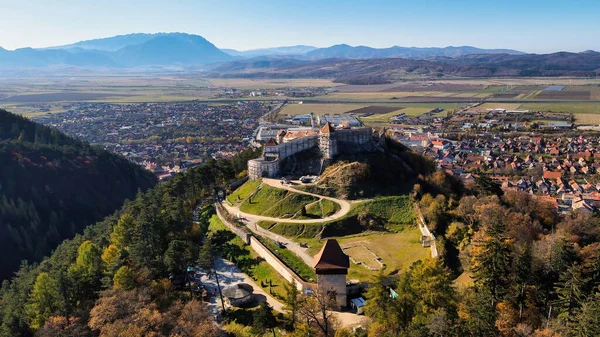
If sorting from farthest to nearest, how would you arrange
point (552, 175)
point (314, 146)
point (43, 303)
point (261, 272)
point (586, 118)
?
point (586, 118), point (552, 175), point (314, 146), point (261, 272), point (43, 303)

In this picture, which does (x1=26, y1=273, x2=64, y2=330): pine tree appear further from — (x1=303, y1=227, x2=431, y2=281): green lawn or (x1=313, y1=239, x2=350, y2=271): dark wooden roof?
(x1=303, y1=227, x2=431, y2=281): green lawn

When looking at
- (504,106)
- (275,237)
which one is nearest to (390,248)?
(275,237)

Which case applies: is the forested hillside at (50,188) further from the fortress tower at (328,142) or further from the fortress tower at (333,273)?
the fortress tower at (333,273)


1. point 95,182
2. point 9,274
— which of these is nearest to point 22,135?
point 95,182

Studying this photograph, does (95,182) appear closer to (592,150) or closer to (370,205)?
(370,205)

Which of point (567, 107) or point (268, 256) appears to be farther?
point (567, 107)

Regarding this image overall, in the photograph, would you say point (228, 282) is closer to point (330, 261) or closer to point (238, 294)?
point (238, 294)

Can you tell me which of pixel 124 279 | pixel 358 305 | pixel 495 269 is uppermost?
pixel 495 269
